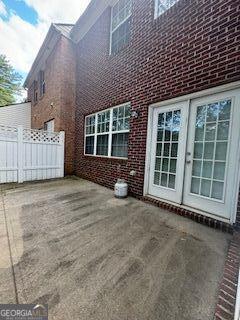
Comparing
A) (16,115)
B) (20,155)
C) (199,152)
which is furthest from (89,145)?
(16,115)

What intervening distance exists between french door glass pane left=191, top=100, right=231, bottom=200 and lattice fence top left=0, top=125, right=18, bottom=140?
5388mm

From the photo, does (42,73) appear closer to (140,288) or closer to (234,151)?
(234,151)

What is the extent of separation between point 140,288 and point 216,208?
2003 mm

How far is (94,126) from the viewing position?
20.2 feet

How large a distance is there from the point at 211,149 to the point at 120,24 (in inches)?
184

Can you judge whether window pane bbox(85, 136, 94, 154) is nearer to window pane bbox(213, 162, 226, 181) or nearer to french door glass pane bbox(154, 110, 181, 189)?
french door glass pane bbox(154, 110, 181, 189)

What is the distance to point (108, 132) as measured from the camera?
17.6 ft

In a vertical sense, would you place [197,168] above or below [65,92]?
below

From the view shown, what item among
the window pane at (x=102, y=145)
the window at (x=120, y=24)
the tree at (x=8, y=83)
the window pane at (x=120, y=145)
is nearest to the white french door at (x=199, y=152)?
the window pane at (x=120, y=145)

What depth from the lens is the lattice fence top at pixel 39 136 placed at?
18.9 ft

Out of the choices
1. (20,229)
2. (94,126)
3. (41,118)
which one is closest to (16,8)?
(41,118)

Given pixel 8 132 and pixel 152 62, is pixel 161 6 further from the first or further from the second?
pixel 8 132

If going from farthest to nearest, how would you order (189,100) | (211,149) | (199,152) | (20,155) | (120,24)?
(20,155) < (120,24) < (189,100) < (199,152) < (211,149)

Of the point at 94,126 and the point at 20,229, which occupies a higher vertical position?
the point at 94,126
